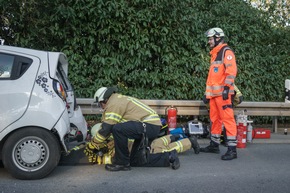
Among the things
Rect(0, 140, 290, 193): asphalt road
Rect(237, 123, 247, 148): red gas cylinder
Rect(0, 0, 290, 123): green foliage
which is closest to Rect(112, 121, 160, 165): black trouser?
Rect(0, 140, 290, 193): asphalt road

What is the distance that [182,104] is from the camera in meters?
7.59

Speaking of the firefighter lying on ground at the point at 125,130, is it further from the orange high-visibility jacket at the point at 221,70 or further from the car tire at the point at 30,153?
the orange high-visibility jacket at the point at 221,70

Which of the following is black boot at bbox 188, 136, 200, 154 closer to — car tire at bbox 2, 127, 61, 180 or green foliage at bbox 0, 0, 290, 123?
car tire at bbox 2, 127, 61, 180

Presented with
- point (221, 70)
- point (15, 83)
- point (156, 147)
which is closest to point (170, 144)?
point (156, 147)

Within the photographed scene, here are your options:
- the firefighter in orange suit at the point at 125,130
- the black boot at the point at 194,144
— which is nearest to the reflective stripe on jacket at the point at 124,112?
the firefighter in orange suit at the point at 125,130

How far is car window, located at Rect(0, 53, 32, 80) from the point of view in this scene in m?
4.60

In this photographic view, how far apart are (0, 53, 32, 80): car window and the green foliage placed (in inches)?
128

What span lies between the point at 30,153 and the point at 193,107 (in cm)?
398

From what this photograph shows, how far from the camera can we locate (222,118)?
6066mm

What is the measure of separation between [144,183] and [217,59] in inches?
103

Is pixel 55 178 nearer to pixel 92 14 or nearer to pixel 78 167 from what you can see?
pixel 78 167

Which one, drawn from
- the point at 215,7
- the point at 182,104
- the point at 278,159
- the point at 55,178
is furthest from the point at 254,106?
the point at 55,178

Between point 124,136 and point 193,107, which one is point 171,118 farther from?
point 124,136

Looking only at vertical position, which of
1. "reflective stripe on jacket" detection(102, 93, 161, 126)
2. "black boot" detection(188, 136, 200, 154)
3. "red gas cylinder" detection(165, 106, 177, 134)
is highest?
"reflective stripe on jacket" detection(102, 93, 161, 126)
